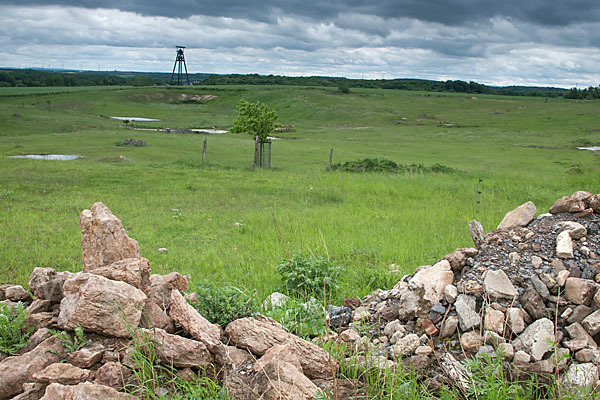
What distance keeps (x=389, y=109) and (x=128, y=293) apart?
91.6m

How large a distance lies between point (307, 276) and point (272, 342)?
285cm

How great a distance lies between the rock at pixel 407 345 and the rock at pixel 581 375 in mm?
1318

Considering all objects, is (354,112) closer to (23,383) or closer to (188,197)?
(188,197)

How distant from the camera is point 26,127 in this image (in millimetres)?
44906

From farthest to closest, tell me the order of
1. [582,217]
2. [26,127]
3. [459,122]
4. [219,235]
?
1. [459,122]
2. [26,127]
3. [219,235]
4. [582,217]

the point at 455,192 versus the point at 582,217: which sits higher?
the point at 582,217

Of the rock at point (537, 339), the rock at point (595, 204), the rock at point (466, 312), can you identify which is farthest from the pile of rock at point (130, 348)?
the rock at point (595, 204)

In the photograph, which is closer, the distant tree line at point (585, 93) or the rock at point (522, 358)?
the rock at point (522, 358)

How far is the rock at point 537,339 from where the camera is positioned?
4316 millimetres

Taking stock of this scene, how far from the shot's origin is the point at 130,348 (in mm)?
3824

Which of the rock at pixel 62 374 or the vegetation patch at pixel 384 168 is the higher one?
the rock at pixel 62 374

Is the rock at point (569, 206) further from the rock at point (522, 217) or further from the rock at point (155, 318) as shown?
the rock at point (155, 318)

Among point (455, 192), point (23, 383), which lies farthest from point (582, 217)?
point (455, 192)

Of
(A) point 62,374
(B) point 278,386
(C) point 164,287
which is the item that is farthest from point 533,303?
(A) point 62,374
